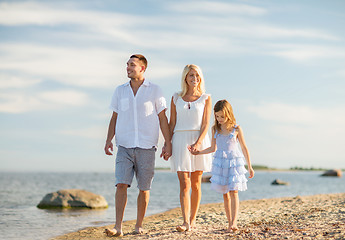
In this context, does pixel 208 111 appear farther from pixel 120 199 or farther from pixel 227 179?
pixel 120 199

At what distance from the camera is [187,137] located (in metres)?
5.90

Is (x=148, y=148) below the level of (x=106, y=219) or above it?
above

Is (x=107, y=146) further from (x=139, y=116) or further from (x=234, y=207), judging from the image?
(x=234, y=207)

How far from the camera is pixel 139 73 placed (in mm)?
6008

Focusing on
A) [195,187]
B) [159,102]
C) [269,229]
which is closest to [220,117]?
[159,102]

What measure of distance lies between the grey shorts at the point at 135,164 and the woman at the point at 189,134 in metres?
0.37

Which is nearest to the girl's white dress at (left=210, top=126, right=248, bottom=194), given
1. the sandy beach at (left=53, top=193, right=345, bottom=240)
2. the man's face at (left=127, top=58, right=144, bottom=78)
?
the sandy beach at (left=53, top=193, right=345, bottom=240)

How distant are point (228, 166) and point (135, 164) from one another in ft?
4.34

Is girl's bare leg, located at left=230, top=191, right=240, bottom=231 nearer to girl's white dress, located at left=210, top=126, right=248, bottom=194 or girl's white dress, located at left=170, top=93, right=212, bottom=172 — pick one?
girl's white dress, located at left=210, top=126, right=248, bottom=194

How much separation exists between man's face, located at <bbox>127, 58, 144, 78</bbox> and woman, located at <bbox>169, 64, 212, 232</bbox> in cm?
66

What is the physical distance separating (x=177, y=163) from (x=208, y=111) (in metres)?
0.88

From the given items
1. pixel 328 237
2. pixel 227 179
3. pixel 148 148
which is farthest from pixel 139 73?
pixel 328 237

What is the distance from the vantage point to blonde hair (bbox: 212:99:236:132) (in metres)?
5.89

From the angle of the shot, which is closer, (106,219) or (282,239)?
(282,239)
